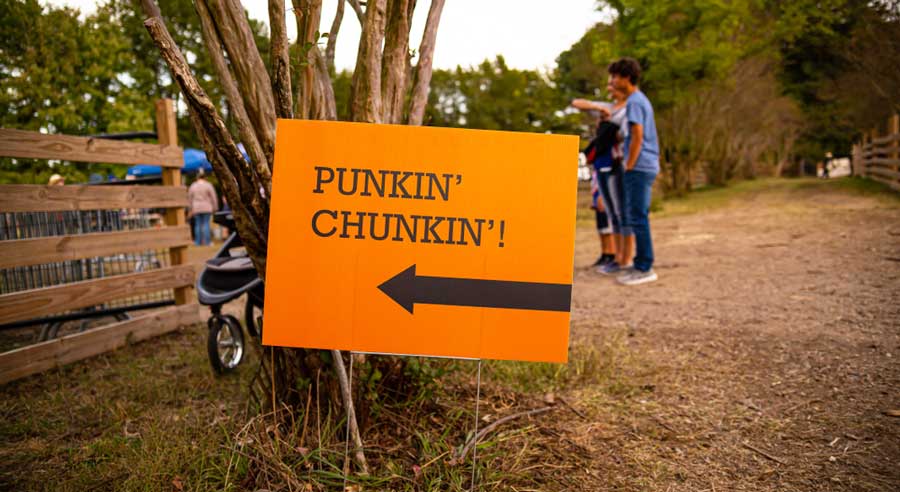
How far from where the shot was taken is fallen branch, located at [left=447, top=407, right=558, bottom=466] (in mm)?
2235

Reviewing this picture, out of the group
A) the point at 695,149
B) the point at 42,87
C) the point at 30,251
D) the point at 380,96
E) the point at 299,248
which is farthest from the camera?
the point at 695,149

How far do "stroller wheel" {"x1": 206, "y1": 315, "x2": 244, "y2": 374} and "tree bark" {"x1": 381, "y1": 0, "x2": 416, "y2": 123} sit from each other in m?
1.89

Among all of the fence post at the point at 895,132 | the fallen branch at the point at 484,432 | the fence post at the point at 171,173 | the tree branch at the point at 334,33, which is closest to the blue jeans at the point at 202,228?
the fence post at the point at 171,173

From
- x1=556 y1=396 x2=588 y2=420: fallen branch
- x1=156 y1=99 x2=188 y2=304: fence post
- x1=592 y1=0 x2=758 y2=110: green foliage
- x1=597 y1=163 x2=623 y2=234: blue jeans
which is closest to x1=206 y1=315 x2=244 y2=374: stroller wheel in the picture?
x1=156 y1=99 x2=188 y2=304: fence post

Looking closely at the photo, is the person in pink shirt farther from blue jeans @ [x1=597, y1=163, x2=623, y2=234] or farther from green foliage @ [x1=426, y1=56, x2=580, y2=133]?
green foliage @ [x1=426, y1=56, x2=580, y2=133]

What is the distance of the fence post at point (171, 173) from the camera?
16.1 ft

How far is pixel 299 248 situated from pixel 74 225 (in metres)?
3.16

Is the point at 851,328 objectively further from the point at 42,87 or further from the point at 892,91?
the point at 42,87

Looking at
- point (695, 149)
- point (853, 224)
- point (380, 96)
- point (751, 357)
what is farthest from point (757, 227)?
point (695, 149)

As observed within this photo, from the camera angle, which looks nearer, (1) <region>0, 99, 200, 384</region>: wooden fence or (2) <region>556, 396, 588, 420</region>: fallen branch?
(2) <region>556, 396, 588, 420</region>: fallen branch

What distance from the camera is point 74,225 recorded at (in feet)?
14.1

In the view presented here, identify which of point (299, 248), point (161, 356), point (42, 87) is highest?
point (42, 87)

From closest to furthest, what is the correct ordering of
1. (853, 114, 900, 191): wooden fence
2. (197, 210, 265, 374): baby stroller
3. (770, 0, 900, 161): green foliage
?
1. (197, 210, 265, 374): baby stroller
2. (770, 0, 900, 161): green foliage
3. (853, 114, 900, 191): wooden fence

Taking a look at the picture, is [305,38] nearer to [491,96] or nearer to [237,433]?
[237,433]
